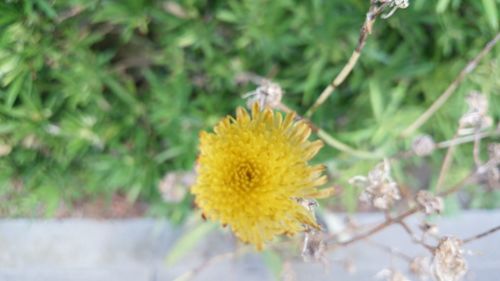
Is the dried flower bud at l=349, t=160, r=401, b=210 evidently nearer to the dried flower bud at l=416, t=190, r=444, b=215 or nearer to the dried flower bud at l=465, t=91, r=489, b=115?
the dried flower bud at l=416, t=190, r=444, b=215

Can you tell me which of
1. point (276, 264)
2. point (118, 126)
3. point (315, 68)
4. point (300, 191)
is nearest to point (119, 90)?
point (118, 126)

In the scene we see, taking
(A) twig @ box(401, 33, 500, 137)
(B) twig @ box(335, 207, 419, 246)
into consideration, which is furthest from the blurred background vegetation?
(B) twig @ box(335, 207, 419, 246)

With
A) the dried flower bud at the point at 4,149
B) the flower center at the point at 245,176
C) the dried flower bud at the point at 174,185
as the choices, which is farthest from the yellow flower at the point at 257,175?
the dried flower bud at the point at 4,149

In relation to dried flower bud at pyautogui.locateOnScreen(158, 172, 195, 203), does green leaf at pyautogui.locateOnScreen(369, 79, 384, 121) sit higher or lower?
higher

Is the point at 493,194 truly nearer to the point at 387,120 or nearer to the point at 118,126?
the point at 387,120

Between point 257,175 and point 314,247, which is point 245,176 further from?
point 314,247

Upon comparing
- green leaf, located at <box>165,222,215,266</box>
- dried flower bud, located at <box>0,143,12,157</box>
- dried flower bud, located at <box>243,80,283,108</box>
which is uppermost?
dried flower bud, located at <box>0,143,12,157</box>
